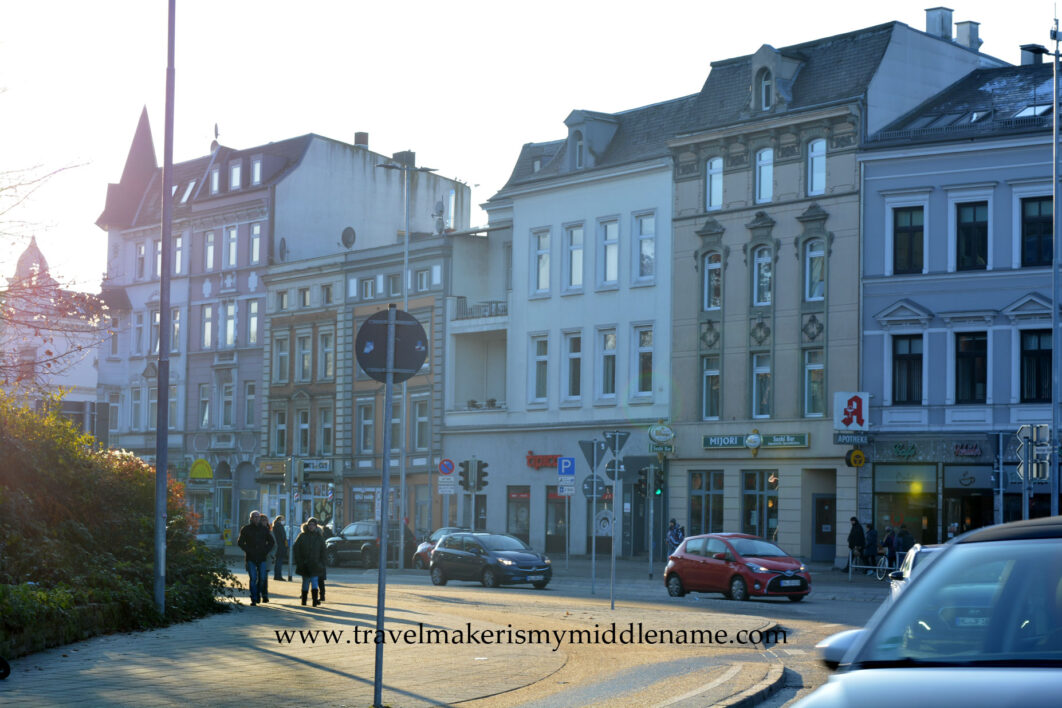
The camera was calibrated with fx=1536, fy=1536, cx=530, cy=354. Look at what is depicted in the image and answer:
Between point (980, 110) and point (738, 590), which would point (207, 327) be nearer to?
point (980, 110)

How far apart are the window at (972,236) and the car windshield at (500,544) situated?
52.9 ft

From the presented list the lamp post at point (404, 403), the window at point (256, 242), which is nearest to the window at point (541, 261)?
the lamp post at point (404, 403)

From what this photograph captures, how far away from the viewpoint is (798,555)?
47.5m

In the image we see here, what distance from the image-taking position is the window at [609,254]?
55.7 meters

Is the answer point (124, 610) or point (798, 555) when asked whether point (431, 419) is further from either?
point (124, 610)

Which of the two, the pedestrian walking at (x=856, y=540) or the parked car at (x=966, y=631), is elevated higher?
the parked car at (x=966, y=631)

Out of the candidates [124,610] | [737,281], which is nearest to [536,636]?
[124,610]

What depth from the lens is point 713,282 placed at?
51.7 meters

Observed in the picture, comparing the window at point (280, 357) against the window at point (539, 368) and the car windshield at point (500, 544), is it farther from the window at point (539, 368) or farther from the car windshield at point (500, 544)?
the car windshield at point (500, 544)

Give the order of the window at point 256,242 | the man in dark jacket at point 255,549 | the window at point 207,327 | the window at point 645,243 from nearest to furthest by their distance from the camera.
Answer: the man in dark jacket at point 255,549, the window at point 645,243, the window at point 256,242, the window at point 207,327

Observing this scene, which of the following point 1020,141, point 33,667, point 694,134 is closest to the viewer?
point 33,667


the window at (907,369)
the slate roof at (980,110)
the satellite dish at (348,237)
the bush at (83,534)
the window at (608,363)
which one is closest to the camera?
the bush at (83,534)

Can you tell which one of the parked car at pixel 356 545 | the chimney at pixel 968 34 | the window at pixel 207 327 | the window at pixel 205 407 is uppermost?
the chimney at pixel 968 34

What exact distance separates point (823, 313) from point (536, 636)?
96.6ft
